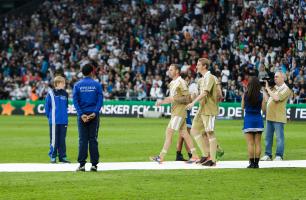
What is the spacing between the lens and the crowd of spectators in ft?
139

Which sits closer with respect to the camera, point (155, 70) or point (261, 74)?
point (261, 74)

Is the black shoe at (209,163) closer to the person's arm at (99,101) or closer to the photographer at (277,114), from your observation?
the photographer at (277,114)

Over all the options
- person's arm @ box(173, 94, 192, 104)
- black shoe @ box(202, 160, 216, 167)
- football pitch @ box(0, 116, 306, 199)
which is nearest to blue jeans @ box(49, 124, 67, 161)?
football pitch @ box(0, 116, 306, 199)

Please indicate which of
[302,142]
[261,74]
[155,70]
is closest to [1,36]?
[155,70]

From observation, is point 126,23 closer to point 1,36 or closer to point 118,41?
point 118,41

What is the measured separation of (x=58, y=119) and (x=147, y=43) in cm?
3108

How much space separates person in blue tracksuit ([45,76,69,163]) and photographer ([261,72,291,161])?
14.9 ft

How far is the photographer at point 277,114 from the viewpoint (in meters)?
19.0

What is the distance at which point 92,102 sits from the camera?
15.7 m

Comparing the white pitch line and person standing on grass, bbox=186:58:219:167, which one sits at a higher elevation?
person standing on grass, bbox=186:58:219:167

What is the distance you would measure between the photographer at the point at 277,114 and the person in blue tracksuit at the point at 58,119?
14.9 ft

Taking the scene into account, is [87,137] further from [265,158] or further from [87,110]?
[265,158]

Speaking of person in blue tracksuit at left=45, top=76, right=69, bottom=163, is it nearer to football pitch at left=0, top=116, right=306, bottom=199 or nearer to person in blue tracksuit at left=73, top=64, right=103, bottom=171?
football pitch at left=0, top=116, right=306, bottom=199

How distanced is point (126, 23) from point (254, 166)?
35613 millimetres
